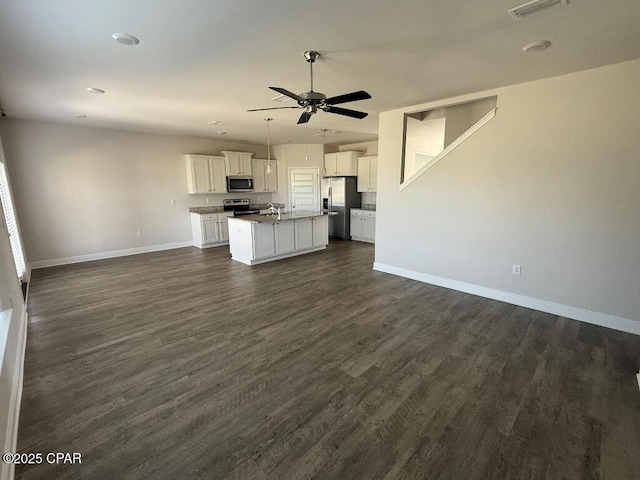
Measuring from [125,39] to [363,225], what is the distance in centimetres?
617

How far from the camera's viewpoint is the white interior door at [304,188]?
8.43 meters

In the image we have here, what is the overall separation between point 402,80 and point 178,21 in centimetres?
229

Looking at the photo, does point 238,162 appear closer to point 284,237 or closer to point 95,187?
point 284,237

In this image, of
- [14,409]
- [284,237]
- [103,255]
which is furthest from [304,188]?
[14,409]

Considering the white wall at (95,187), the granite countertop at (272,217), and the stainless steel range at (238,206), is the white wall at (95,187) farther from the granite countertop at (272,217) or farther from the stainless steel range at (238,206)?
the granite countertop at (272,217)

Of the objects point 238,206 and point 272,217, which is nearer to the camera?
point 272,217

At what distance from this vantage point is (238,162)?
7.76 metres

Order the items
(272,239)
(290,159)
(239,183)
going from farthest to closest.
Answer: (290,159)
(239,183)
(272,239)

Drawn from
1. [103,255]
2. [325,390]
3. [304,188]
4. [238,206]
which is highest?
[304,188]

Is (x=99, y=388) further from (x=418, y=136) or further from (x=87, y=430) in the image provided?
(x=418, y=136)

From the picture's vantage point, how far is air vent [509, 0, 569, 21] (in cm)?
188

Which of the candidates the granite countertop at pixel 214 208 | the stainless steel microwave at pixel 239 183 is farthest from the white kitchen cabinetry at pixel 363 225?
the stainless steel microwave at pixel 239 183

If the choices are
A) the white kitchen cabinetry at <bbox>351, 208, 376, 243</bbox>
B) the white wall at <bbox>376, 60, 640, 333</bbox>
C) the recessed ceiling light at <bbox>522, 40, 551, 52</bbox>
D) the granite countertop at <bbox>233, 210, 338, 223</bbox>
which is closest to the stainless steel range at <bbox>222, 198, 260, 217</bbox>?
the granite countertop at <bbox>233, 210, 338, 223</bbox>

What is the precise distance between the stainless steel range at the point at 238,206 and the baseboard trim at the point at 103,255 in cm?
130
